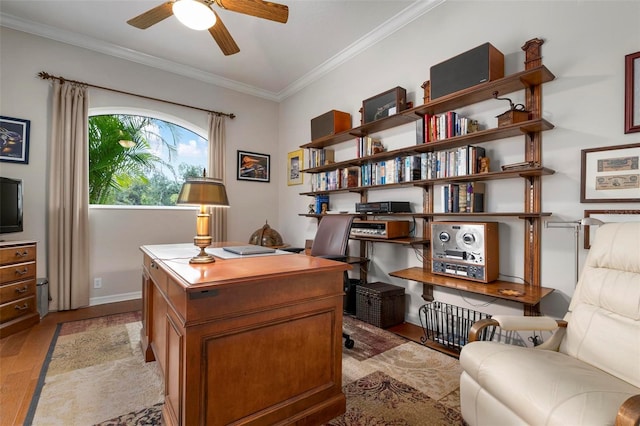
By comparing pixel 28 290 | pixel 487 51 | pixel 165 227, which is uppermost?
pixel 487 51

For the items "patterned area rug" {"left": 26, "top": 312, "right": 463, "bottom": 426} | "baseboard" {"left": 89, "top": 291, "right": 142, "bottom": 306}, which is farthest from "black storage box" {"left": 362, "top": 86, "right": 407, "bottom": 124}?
"baseboard" {"left": 89, "top": 291, "right": 142, "bottom": 306}

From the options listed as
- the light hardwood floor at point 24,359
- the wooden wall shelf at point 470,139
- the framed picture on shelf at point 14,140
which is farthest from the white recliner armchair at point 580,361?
the framed picture on shelf at point 14,140

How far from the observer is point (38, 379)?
1979 millimetres

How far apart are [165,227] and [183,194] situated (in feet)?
9.45

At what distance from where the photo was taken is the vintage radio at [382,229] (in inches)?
113

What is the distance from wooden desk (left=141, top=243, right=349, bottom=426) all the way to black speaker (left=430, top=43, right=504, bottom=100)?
6.07 feet

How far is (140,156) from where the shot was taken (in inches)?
160

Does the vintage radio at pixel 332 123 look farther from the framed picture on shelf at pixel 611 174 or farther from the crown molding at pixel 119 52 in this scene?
the framed picture on shelf at pixel 611 174

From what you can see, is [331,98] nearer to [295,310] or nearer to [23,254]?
[295,310]

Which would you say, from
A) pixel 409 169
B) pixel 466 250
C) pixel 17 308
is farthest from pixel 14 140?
pixel 466 250

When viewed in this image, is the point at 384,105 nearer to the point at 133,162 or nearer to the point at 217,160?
the point at 217,160

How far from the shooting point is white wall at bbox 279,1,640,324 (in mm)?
1932

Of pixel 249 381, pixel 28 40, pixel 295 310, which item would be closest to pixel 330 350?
pixel 295 310

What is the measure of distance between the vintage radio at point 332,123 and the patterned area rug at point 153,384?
2332 millimetres
